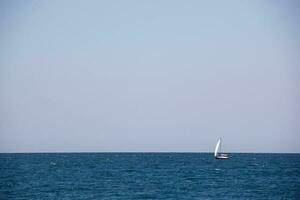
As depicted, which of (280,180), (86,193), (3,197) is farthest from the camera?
(280,180)

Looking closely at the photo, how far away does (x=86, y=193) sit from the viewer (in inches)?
3219

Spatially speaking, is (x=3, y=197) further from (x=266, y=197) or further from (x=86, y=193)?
(x=266, y=197)

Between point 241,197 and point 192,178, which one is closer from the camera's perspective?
point 241,197

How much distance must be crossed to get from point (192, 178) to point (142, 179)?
972cm

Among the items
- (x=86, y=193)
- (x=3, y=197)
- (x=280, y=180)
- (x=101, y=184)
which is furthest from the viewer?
(x=280, y=180)

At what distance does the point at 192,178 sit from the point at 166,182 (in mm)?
10595

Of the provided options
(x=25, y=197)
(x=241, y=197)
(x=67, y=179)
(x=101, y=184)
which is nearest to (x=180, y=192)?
(x=241, y=197)

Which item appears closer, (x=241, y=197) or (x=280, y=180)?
(x=241, y=197)

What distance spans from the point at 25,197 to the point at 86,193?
30.3 ft

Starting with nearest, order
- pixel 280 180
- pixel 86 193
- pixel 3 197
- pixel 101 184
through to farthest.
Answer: pixel 3 197
pixel 86 193
pixel 101 184
pixel 280 180

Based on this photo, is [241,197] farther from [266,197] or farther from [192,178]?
[192,178]

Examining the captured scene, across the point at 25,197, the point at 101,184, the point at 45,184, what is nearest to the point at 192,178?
the point at 101,184

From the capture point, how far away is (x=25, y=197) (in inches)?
3000

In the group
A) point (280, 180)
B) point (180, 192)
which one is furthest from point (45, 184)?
point (280, 180)
